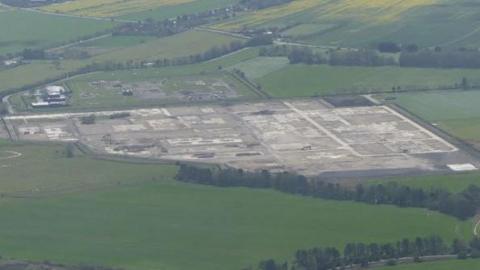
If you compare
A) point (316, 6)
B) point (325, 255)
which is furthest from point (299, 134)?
point (316, 6)

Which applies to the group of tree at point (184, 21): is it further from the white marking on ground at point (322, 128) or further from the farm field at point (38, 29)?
the white marking on ground at point (322, 128)

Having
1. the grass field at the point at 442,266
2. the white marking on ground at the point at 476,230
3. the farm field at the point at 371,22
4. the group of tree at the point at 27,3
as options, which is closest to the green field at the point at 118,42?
the farm field at the point at 371,22

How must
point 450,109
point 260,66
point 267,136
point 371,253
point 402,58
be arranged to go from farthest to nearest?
point 260,66 → point 402,58 → point 450,109 → point 267,136 → point 371,253

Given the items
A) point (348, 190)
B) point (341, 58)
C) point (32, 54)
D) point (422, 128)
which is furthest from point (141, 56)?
point (348, 190)

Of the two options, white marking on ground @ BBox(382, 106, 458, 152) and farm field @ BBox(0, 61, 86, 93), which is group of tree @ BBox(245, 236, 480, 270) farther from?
farm field @ BBox(0, 61, 86, 93)

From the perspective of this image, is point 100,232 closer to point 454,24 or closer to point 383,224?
point 383,224

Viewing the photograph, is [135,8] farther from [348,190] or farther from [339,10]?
[348,190]
